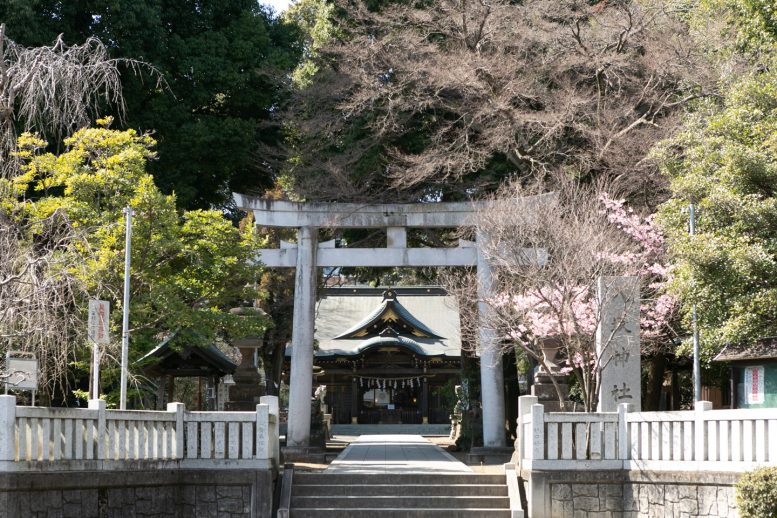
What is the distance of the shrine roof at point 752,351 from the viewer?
18000 millimetres

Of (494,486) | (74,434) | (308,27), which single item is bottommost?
(494,486)

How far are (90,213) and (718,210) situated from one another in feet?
33.5

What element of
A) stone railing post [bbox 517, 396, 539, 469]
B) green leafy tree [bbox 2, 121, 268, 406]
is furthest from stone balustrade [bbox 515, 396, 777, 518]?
green leafy tree [bbox 2, 121, 268, 406]

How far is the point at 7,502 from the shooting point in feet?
35.1

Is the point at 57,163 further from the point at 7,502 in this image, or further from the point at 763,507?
the point at 763,507

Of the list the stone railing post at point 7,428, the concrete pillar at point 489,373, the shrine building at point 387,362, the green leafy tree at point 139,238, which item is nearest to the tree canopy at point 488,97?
the concrete pillar at point 489,373

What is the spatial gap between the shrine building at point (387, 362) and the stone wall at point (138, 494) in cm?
2414

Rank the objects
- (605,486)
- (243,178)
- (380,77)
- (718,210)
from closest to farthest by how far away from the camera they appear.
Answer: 1. (605,486)
2. (718,210)
3. (380,77)
4. (243,178)

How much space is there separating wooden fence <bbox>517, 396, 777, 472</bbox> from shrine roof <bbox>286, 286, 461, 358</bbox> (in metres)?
22.5

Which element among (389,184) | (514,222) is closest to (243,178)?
(389,184)

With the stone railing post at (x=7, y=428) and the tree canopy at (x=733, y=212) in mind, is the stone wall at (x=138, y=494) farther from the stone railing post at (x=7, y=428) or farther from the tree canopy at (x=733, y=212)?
the tree canopy at (x=733, y=212)

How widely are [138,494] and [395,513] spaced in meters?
3.82

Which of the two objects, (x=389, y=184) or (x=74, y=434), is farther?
(x=389, y=184)

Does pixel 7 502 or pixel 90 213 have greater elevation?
pixel 90 213
